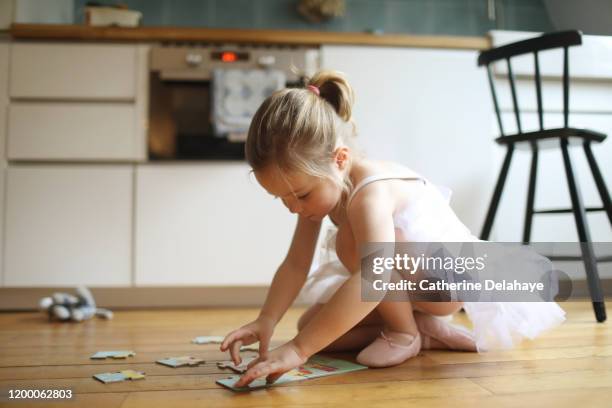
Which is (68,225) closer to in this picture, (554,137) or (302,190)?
(302,190)

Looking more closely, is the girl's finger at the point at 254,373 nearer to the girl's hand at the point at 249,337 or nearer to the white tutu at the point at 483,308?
the girl's hand at the point at 249,337

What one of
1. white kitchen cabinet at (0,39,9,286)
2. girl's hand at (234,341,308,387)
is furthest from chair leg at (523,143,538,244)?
white kitchen cabinet at (0,39,9,286)

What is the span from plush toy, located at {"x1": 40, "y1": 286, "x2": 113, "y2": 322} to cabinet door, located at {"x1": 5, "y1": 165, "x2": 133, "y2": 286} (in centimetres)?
20

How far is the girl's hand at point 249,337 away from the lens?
3.01 ft

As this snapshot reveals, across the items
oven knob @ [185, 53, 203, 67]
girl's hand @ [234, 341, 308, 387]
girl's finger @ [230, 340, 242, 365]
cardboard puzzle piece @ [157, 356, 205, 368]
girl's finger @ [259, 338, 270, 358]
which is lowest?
cardboard puzzle piece @ [157, 356, 205, 368]

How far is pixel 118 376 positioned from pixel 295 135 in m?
0.49

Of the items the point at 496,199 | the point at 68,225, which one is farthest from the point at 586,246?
the point at 68,225

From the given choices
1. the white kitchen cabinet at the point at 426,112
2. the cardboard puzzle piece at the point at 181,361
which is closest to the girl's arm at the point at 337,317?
the cardboard puzzle piece at the point at 181,361

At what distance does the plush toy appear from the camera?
5.35ft

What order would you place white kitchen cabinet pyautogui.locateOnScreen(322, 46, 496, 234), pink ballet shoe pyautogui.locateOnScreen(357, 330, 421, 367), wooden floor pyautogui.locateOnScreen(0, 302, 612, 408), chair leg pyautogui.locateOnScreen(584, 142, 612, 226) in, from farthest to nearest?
white kitchen cabinet pyautogui.locateOnScreen(322, 46, 496, 234) → chair leg pyautogui.locateOnScreen(584, 142, 612, 226) → pink ballet shoe pyautogui.locateOnScreen(357, 330, 421, 367) → wooden floor pyautogui.locateOnScreen(0, 302, 612, 408)

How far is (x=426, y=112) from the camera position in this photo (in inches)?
80.4

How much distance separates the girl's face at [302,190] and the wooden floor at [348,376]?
286 mm

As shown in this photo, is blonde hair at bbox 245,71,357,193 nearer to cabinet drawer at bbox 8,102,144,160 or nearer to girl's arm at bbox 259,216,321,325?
girl's arm at bbox 259,216,321,325

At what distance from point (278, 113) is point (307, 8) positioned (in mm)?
1933
